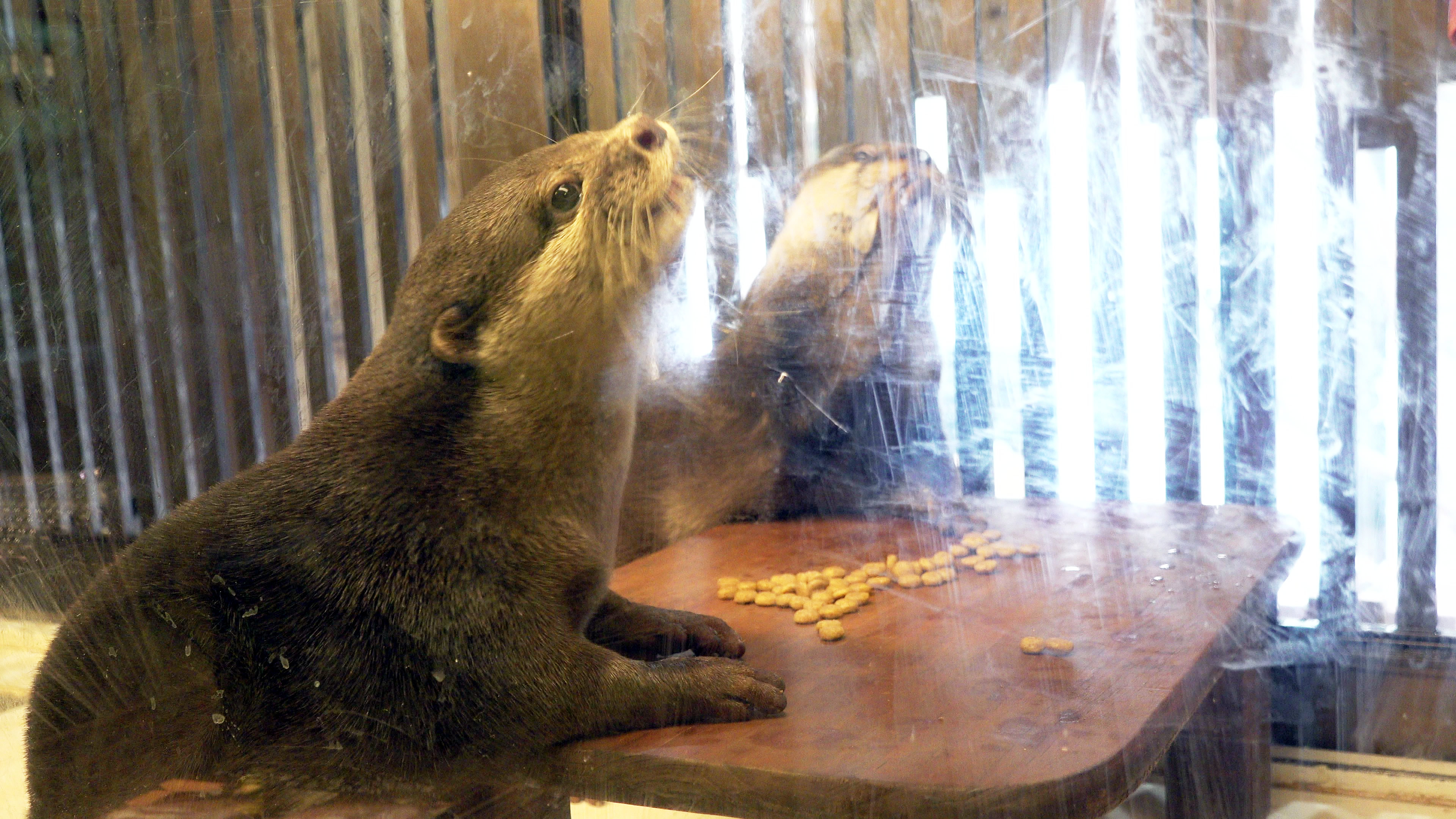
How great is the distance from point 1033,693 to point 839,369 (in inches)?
9.8

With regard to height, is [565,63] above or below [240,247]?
above

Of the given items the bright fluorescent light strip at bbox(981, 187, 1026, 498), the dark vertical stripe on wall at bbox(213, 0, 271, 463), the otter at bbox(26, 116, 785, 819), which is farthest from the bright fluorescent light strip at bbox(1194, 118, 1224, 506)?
the dark vertical stripe on wall at bbox(213, 0, 271, 463)

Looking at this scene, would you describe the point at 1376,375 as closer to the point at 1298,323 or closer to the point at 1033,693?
the point at 1298,323

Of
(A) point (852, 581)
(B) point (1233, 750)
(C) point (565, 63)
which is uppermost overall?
(C) point (565, 63)

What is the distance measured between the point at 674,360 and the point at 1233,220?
0.38 m

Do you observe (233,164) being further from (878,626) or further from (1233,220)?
(1233,220)

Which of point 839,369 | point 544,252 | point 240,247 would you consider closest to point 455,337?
point 544,252

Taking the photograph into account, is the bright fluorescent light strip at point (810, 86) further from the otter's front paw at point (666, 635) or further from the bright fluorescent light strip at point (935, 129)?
the otter's front paw at point (666, 635)

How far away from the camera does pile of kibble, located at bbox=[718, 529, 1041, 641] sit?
64 cm

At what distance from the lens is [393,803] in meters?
0.71

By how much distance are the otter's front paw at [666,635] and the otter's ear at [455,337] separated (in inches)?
9.7

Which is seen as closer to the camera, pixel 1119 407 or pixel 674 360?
pixel 1119 407

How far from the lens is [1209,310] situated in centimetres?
57

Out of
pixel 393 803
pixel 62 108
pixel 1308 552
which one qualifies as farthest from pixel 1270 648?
pixel 62 108
